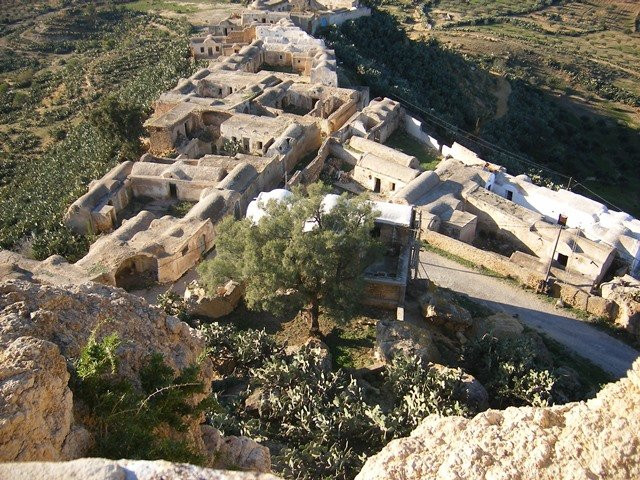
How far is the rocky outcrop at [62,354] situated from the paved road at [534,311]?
13454 millimetres

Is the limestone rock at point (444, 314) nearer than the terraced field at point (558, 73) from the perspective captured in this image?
Yes

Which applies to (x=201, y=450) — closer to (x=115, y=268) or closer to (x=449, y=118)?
(x=115, y=268)

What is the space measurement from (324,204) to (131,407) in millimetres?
10104

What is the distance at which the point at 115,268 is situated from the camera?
60.6 ft

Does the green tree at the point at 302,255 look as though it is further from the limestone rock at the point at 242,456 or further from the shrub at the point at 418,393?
the limestone rock at the point at 242,456

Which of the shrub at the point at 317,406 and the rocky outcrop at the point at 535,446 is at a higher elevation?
the rocky outcrop at the point at 535,446

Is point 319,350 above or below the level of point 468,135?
above

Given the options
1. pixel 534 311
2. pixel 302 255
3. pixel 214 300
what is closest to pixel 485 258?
pixel 534 311

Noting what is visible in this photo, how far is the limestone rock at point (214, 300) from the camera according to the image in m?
17.4

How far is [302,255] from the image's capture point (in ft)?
49.4

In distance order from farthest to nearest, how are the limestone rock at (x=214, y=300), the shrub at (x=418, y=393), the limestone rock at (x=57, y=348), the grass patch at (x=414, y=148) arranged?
1. the grass patch at (x=414, y=148)
2. the limestone rock at (x=214, y=300)
3. the shrub at (x=418, y=393)
4. the limestone rock at (x=57, y=348)

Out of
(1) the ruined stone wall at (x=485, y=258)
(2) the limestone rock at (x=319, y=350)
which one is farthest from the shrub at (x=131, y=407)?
(1) the ruined stone wall at (x=485, y=258)

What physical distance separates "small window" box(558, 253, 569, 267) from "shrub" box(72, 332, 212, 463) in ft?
62.0

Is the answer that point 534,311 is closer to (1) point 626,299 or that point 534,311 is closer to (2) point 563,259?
(1) point 626,299
